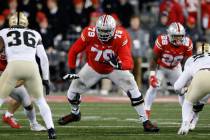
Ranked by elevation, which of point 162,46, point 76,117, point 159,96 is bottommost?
point 159,96

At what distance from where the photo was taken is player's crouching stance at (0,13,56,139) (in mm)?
9891

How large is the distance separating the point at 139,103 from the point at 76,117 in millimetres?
1185

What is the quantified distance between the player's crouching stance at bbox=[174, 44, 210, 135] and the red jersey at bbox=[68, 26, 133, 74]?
2.97ft

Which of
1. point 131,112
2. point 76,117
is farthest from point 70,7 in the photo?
point 76,117

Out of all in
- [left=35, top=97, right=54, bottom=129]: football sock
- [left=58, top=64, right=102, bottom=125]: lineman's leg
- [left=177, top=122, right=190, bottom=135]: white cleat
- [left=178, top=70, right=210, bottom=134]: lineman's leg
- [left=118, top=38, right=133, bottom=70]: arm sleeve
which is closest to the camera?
[left=35, top=97, right=54, bottom=129]: football sock

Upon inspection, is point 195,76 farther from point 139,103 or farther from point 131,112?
point 131,112

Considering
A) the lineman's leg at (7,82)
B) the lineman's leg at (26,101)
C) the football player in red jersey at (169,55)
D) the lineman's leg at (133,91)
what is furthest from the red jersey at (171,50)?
the lineman's leg at (7,82)

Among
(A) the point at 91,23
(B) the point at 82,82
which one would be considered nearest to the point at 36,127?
(B) the point at 82,82

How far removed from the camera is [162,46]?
13.4 m

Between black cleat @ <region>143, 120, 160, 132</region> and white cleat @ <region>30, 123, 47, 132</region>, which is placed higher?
black cleat @ <region>143, 120, 160, 132</region>

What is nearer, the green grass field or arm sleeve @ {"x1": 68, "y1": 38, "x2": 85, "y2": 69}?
the green grass field

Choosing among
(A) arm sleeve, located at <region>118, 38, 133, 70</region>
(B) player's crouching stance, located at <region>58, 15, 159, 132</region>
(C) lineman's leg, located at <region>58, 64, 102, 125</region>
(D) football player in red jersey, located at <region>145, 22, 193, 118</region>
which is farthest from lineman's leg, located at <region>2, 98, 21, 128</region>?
(D) football player in red jersey, located at <region>145, 22, 193, 118</region>

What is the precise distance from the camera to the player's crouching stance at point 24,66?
9891 millimetres

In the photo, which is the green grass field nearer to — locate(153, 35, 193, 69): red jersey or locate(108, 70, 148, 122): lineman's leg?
locate(108, 70, 148, 122): lineman's leg
